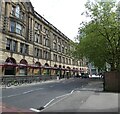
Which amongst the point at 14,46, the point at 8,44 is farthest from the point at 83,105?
the point at 14,46

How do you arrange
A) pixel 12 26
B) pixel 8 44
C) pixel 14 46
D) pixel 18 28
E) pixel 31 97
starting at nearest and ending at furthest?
pixel 31 97 < pixel 8 44 < pixel 12 26 < pixel 14 46 < pixel 18 28

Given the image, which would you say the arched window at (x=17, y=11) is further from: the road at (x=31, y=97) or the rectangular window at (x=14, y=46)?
the road at (x=31, y=97)

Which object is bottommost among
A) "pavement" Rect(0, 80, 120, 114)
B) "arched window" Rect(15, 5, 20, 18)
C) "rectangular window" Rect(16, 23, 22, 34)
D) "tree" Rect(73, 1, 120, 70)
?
"pavement" Rect(0, 80, 120, 114)

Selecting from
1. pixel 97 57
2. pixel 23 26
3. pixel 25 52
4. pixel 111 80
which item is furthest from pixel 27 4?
pixel 111 80

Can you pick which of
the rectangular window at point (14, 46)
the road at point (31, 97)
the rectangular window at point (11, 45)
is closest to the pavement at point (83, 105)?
the road at point (31, 97)

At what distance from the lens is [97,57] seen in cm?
3616

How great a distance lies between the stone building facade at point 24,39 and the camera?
41.8m

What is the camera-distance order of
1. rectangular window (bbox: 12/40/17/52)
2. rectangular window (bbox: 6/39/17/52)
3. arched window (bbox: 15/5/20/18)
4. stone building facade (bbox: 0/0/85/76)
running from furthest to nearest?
arched window (bbox: 15/5/20/18)
rectangular window (bbox: 12/40/17/52)
rectangular window (bbox: 6/39/17/52)
stone building facade (bbox: 0/0/85/76)

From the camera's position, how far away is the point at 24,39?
49.9 metres

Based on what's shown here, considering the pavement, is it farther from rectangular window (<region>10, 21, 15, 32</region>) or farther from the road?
rectangular window (<region>10, 21, 15, 32</region>)

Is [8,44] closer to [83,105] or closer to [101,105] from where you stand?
[83,105]

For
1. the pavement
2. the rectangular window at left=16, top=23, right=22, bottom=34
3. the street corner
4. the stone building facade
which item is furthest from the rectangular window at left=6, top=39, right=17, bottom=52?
the street corner

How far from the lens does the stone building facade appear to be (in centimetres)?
4184

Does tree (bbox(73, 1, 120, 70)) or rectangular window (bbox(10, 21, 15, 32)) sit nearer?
tree (bbox(73, 1, 120, 70))
